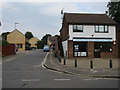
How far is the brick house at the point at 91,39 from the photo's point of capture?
2211cm

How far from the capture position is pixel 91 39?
73.4 ft

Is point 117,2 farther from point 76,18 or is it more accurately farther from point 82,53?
point 82,53

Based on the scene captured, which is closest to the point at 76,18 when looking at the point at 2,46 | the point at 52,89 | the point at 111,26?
the point at 111,26

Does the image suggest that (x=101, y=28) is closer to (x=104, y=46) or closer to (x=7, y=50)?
(x=104, y=46)

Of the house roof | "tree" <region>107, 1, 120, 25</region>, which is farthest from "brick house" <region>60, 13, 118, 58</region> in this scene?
"tree" <region>107, 1, 120, 25</region>

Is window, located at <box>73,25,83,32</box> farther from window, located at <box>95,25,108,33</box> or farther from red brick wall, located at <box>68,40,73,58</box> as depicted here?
window, located at <box>95,25,108,33</box>

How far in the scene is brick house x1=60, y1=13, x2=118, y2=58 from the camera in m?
22.1

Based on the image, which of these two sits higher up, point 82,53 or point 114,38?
point 114,38

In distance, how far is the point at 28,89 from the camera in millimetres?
6602

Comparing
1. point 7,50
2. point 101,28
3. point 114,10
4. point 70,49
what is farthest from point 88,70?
point 114,10

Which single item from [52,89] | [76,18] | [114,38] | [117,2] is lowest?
[52,89]

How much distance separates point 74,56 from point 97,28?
17.7 ft

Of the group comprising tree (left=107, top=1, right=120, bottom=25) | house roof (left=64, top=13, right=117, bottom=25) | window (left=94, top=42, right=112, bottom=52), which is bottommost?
window (left=94, top=42, right=112, bottom=52)

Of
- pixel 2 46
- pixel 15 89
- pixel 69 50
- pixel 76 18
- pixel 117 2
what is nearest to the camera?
pixel 15 89
